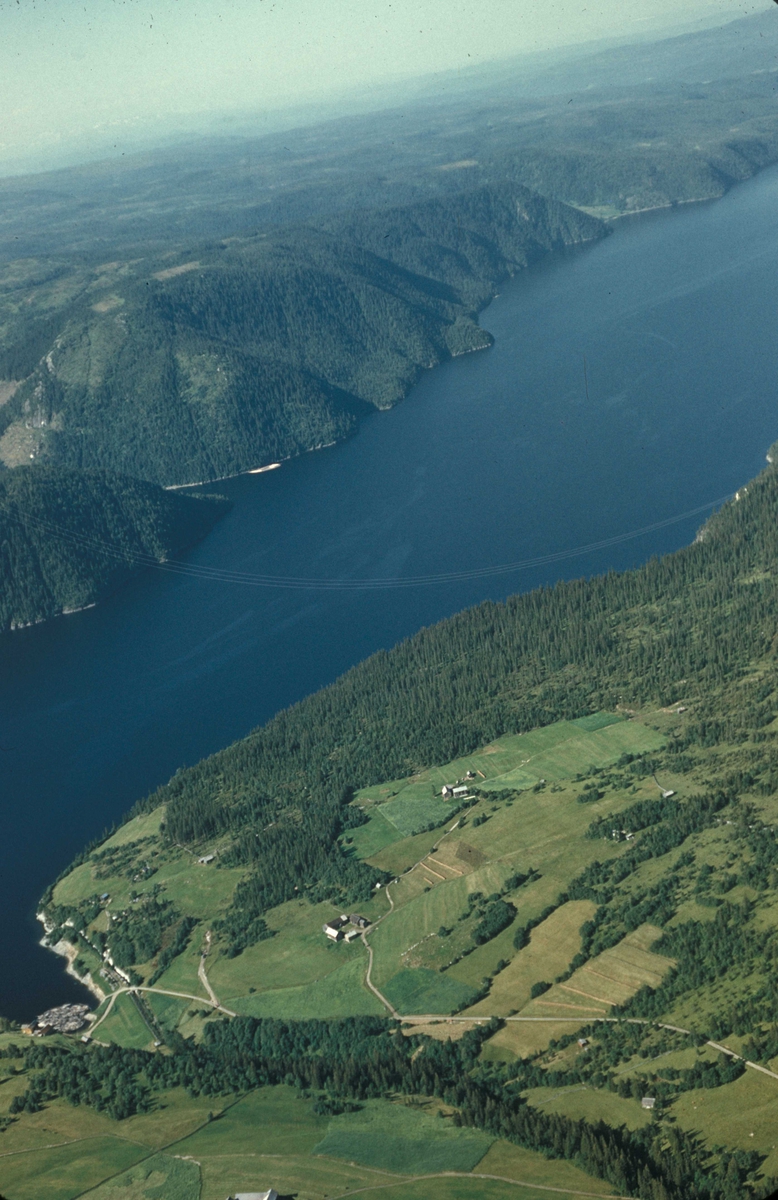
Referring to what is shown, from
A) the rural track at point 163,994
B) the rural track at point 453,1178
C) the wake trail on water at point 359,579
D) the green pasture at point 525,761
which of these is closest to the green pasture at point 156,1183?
the rural track at point 453,1178

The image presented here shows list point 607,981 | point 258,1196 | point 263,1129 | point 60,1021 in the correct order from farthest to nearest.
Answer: point 60,1021, point 607,981, point 263,1129, point 258,1196

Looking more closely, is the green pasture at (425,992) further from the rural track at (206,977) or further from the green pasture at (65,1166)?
the green pasture at (65,1166)

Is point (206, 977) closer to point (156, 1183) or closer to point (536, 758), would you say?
point (156, 1183)

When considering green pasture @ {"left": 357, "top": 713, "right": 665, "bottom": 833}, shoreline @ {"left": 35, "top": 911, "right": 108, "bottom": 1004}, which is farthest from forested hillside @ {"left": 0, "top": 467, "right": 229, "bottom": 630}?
green pasture @ {"left": 357, "top": 713, "right": 665, "bottom": 833}

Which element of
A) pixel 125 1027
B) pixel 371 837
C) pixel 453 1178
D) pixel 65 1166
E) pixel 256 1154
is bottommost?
pixel 125 1027

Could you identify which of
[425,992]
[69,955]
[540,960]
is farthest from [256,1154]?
[69,955]

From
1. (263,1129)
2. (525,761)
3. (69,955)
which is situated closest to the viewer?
(263,1129)

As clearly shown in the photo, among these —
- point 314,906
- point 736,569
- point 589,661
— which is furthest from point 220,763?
point 736,569
